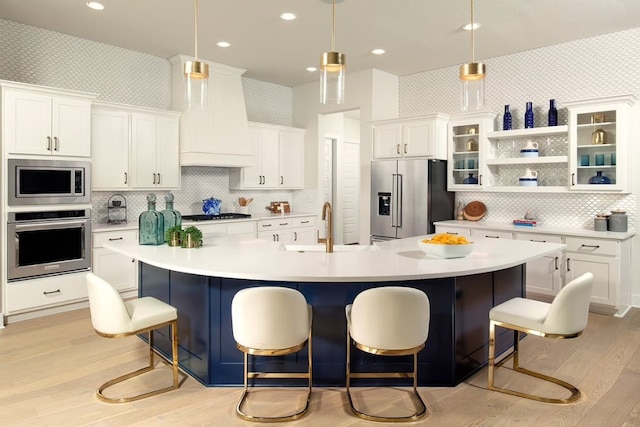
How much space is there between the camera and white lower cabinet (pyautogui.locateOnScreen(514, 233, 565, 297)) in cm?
495

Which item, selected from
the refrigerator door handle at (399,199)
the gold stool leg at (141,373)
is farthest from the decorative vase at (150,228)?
the refrigerator door handle at (399,199)

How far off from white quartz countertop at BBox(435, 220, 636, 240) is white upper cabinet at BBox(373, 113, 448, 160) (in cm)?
95

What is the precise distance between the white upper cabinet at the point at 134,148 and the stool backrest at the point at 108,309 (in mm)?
2787

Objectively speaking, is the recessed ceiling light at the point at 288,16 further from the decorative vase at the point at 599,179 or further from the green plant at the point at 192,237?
the decorative vase at the point at 599,179

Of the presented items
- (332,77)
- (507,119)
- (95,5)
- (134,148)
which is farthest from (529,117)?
(95,5)

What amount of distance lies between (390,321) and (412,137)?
4136 millimetres

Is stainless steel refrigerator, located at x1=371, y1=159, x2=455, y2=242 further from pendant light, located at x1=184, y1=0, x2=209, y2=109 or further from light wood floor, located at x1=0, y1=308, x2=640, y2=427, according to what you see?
pendant light, located at x1=184, y1=0, x2=209, y2=109

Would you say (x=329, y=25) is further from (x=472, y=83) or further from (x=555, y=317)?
(x=555, y=317)

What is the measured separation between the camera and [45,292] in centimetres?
452

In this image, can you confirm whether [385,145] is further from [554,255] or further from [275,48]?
[554,255]

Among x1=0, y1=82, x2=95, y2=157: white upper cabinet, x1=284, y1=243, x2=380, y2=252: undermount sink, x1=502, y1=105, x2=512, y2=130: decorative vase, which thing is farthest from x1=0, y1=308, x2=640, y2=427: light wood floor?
x1=502, y1=105, x2=512, y2=130: decorative vase

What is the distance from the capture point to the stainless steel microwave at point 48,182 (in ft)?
14.0

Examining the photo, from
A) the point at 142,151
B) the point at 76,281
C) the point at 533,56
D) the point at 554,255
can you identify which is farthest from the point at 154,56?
the point at 554,255

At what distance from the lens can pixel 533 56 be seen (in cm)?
566
